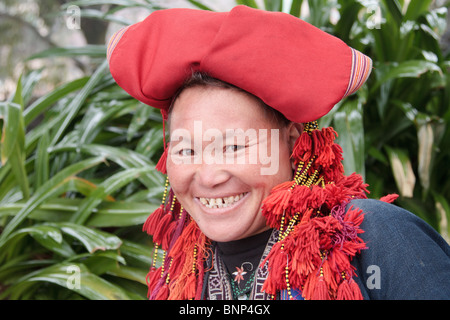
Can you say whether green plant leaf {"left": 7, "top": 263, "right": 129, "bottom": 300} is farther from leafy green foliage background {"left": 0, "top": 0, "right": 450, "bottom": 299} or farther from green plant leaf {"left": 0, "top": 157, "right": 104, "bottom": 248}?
green plant leaf {"left": 0, "top": 157, "right": 104, "bottom": 248}

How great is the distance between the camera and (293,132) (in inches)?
38.4

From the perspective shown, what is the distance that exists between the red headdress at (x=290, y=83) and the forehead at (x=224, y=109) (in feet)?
0.11

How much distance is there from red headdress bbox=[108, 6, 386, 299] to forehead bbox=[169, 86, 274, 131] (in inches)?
1.3

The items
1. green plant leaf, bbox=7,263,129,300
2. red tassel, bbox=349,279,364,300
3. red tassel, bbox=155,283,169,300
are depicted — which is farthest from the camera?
green plant leaf, bbox=7,263,129,300

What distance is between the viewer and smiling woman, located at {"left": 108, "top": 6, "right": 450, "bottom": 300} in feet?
2.68

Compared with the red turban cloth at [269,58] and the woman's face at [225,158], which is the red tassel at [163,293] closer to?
the woman's face at [225,158]

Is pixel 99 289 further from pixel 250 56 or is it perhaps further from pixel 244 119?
pixel 250 56

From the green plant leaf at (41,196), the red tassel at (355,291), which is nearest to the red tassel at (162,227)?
the red tassel at (355,291)

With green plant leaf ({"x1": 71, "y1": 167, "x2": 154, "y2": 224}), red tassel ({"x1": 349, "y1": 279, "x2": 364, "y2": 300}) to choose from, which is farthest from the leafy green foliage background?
red tassel ({"x1": 349, "y1": 279, "x2": 364, "y2": 300})

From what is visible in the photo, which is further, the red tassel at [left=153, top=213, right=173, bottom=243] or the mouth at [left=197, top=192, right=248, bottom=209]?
the red tassel at [left=153, top=213, right=173, bottom=243]

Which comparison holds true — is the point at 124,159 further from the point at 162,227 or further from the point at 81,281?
A: the point at 162,227

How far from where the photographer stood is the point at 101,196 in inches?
71.3

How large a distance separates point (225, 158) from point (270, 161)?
0.09 meters
